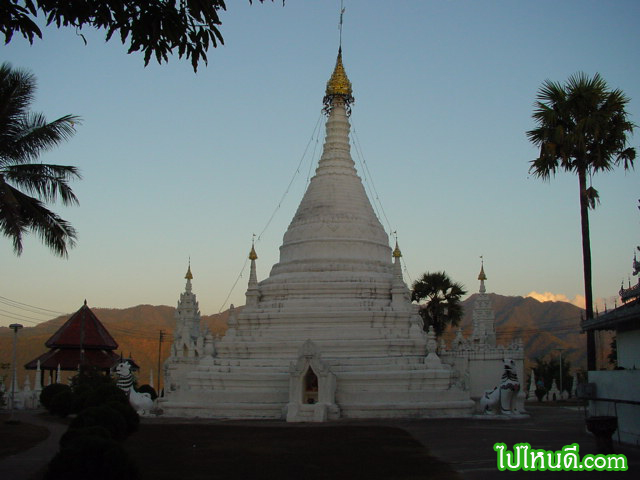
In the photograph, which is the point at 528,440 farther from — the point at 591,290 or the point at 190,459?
the point at 190,459

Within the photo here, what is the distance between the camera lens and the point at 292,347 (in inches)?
1324

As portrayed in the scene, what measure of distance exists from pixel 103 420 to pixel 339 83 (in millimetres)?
28232

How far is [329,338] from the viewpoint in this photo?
3356 centimetres

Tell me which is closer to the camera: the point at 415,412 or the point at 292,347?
the point at 415,412

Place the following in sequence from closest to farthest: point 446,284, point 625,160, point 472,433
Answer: point 472,433 → point 625,160 → point 446,284

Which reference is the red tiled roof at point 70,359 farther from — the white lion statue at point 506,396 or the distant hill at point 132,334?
the distant hill at point 132,334

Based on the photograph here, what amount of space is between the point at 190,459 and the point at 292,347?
53.6 ft

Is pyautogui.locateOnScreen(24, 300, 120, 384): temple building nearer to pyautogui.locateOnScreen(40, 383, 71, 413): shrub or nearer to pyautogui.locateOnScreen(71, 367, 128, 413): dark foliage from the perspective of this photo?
pyautogui.locateOnScreen(71, 367, 128, 413): dark foliage

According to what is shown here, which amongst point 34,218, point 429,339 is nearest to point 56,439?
point 34,218

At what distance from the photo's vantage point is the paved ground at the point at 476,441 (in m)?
15.1

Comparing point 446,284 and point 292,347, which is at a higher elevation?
point 446,284

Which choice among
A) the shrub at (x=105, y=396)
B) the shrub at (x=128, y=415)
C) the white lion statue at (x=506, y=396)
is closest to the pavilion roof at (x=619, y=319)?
the white lion statue at (x=506, y=396)

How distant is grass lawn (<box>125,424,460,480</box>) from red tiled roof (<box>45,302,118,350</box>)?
79.2 ft

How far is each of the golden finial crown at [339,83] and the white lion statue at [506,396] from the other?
18.6 meters
